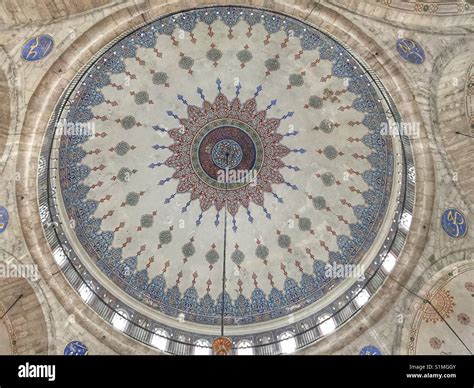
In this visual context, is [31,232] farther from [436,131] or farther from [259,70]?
[436,131]

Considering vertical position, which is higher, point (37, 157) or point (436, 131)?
point (37, 157)

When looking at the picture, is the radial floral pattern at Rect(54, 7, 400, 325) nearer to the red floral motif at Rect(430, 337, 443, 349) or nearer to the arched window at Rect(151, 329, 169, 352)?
the arched window at Rect(151, 329, 169, 352)

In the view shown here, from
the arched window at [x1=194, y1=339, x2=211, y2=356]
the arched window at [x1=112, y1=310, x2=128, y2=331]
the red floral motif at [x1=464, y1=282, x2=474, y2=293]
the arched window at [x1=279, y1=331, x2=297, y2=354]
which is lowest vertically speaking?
the red floral motif at [x1=464, y1=282, x2=474, y2=293]

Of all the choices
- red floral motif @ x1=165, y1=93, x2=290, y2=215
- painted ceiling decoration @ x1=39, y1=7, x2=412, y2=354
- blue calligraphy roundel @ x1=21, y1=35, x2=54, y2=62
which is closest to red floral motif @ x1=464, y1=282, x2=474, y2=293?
painted ceiling decoration @ x1=39, y1=7, x2=412, y2=354

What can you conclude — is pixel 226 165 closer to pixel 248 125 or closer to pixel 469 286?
pixel 248 125

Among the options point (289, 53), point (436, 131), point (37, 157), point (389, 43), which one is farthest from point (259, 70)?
point (37, 157)

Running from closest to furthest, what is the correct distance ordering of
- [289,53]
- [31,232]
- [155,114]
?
1. [31,232]
2. [289,53]
3. [155,114]

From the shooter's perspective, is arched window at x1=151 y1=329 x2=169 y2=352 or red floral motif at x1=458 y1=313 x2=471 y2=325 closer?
red floral motif at x1=458 y1=313 x2=471 y2=325

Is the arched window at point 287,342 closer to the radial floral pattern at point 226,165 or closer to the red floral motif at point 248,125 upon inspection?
the radial floral pattern at point 226,165

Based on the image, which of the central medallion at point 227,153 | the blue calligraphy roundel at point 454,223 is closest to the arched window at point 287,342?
the blue calligraphy roundel at point 454,223
